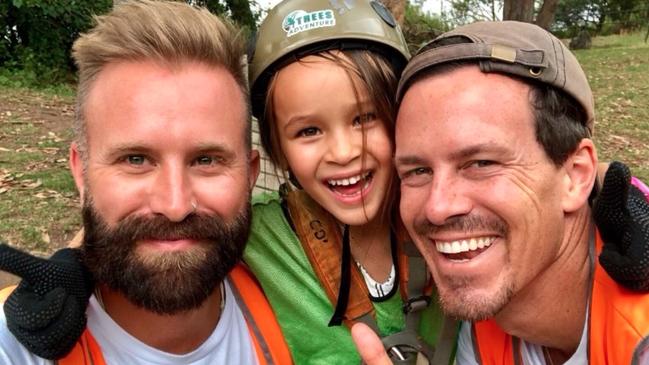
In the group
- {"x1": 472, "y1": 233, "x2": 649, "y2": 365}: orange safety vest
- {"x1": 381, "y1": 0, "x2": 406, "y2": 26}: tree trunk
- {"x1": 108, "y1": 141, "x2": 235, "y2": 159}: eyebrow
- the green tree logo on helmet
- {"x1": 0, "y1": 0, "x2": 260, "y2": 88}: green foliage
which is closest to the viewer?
{"x1": 472, "y1": 233, "x2": 649, "y2": 365}: orange safety vest

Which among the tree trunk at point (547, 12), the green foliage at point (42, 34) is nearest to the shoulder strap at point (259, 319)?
the green foliage at point (42, 34)

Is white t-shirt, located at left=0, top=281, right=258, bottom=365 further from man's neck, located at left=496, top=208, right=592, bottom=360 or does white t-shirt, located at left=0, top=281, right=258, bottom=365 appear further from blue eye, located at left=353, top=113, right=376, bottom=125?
man's neck, located at left=496, top=208, right=592, bottom=360

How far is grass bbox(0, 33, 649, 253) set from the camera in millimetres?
5426

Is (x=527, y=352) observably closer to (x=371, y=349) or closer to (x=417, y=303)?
(x=417, y=303)

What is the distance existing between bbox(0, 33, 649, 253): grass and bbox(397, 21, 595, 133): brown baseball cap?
4047mm

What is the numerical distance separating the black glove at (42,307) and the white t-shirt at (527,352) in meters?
1.60

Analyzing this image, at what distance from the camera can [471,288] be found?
2.20 metres

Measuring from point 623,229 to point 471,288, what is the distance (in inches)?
21.8

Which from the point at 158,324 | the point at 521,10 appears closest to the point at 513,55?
the point at 158,324

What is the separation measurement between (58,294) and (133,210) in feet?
1.20

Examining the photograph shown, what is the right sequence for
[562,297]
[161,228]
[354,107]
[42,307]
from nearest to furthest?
[42,307] < [161,228] < [562,297] < [354,107]

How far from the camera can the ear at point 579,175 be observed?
2.24 m

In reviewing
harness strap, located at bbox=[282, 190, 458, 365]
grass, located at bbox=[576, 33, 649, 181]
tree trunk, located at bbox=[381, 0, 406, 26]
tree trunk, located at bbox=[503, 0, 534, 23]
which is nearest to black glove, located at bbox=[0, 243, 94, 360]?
harness strap, located at bbox=[282, 190, 458, 365]

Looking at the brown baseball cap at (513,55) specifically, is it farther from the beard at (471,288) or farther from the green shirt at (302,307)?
the green shirt at (302,307)
